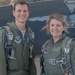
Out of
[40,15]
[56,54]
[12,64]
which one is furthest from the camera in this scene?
[40,15]

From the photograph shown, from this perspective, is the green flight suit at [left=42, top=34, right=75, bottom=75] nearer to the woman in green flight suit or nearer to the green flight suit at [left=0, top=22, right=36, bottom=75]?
the woman in green flight suit

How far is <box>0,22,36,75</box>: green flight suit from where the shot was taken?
334cm

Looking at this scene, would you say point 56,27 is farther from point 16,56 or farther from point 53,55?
point 16,56

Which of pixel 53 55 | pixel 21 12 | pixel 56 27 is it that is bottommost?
pixel 53 55

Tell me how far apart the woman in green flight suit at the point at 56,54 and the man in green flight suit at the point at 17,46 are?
282 mm

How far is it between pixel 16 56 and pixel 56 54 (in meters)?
0.57

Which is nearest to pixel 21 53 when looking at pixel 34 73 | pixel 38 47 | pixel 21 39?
pixel 21 39

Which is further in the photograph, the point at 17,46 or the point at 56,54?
the point at 17,46

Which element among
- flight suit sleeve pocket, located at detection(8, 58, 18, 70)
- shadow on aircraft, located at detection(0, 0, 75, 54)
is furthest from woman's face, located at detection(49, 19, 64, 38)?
shadow on aircraft, located at detection(0, 0, 75, 54)

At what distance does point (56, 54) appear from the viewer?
3.23 metres

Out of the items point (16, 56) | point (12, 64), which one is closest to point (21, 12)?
point (16, 56)

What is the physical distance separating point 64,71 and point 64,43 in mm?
338

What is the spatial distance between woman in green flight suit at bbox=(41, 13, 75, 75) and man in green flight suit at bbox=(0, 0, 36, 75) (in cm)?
28

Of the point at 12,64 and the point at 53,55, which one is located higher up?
the point at 53,55
